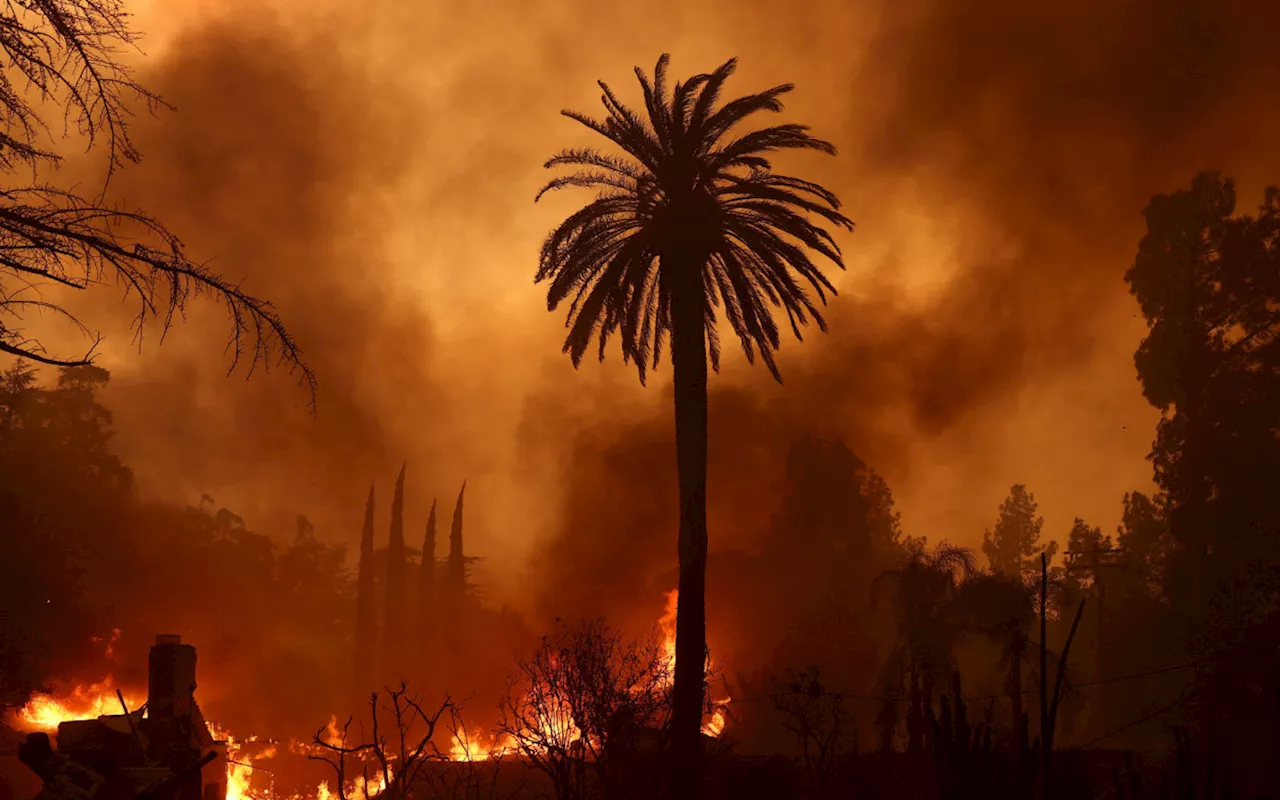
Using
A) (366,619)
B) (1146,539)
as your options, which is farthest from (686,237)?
(366,619)

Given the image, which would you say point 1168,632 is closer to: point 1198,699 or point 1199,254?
point 1198,699

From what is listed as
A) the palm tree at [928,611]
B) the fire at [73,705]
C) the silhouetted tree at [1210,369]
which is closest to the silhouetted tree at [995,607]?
the palm tree at [928,611]

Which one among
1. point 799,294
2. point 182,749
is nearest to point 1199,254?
point 799,294

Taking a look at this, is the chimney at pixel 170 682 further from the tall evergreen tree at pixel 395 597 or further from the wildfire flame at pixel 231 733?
the tall evergreen tree at pixel 395 597

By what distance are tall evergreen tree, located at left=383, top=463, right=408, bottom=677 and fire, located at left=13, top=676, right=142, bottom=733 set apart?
18.1 m

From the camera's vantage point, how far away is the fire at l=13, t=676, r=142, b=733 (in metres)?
47.5

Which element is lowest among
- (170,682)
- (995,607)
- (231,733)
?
(231,733)

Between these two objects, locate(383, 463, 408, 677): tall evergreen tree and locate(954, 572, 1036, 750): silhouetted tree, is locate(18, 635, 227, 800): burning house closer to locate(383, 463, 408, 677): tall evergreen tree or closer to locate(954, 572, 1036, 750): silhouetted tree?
locate(954, 572, 1036, 750): silhouetted tree

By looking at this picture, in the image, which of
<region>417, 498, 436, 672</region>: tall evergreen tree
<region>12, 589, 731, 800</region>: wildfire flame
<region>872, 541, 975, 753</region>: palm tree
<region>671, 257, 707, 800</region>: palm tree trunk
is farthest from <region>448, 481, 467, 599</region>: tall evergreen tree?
<region>671, 257, 707, 800</region>: palm tree trunk

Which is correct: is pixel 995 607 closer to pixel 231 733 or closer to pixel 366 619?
pixel 366 619

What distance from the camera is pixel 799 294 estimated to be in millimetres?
26062

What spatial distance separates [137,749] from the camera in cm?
1168

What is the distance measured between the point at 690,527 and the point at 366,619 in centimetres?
5120

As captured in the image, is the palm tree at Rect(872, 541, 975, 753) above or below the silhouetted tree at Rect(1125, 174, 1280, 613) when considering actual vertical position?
below
